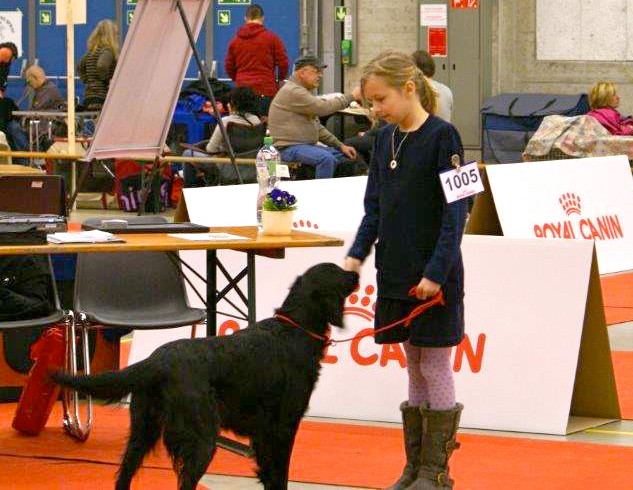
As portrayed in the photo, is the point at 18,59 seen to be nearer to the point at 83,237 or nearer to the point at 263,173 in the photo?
the point at 263,173

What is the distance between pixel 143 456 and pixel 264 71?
10041 millimetres

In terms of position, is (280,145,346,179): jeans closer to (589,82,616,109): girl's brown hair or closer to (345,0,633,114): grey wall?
(589,82,616,109): girl's brown hair

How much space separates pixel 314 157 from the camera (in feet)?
35.9

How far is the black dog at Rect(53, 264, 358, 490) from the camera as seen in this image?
3943mm

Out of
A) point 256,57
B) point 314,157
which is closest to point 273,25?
point 256,57

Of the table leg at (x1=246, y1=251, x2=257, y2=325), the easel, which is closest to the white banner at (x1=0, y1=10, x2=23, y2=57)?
the easel

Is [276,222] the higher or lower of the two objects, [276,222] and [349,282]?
the higher

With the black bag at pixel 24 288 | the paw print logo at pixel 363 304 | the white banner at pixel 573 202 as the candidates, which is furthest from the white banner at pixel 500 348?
the white banner at pixel 573 202

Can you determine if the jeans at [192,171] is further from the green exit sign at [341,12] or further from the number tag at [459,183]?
the number tag at [459,183]

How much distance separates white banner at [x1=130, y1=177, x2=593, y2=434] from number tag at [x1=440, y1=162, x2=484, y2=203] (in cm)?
141

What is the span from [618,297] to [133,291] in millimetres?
3909

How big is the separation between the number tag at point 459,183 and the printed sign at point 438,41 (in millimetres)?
→ 12980

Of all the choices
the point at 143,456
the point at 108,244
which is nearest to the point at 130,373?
the point at 143,456

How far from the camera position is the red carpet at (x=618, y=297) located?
7.99m
